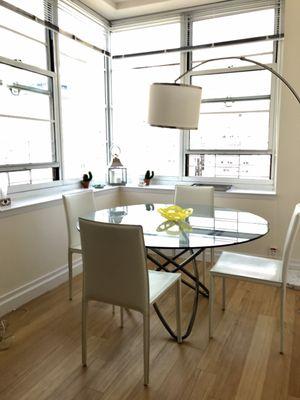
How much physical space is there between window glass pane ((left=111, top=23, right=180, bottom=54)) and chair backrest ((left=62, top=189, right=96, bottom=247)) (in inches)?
86.7

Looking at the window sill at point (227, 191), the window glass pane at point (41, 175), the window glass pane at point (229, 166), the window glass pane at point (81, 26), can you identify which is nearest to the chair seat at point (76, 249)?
the window glass pane at point (41, 175)

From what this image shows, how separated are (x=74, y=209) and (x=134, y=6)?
252cm

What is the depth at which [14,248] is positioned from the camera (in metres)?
2.80

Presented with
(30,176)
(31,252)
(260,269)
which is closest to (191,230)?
(260,269)

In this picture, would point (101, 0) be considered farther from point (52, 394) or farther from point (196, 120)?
point (52, 394)

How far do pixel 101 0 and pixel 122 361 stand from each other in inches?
143

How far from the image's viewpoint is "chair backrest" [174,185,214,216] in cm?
331

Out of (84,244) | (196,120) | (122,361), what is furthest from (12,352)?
(196,120)

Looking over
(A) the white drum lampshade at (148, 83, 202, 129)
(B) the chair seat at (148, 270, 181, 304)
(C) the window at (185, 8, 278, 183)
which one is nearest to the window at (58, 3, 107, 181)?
(C) the window at (185, 8, 278, 183)

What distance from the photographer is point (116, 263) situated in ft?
6.21

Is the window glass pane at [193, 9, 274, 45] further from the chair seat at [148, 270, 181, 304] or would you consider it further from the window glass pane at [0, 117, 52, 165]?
the chair seat at [148, 270, 181, 304]

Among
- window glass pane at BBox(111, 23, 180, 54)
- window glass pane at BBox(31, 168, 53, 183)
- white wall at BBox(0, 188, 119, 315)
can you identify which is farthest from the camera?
window glass pane at BBox(111, 23, 180, 54)

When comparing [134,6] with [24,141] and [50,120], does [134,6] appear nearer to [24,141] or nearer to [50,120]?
[50,120]

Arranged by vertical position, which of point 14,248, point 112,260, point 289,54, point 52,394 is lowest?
point 52,394
